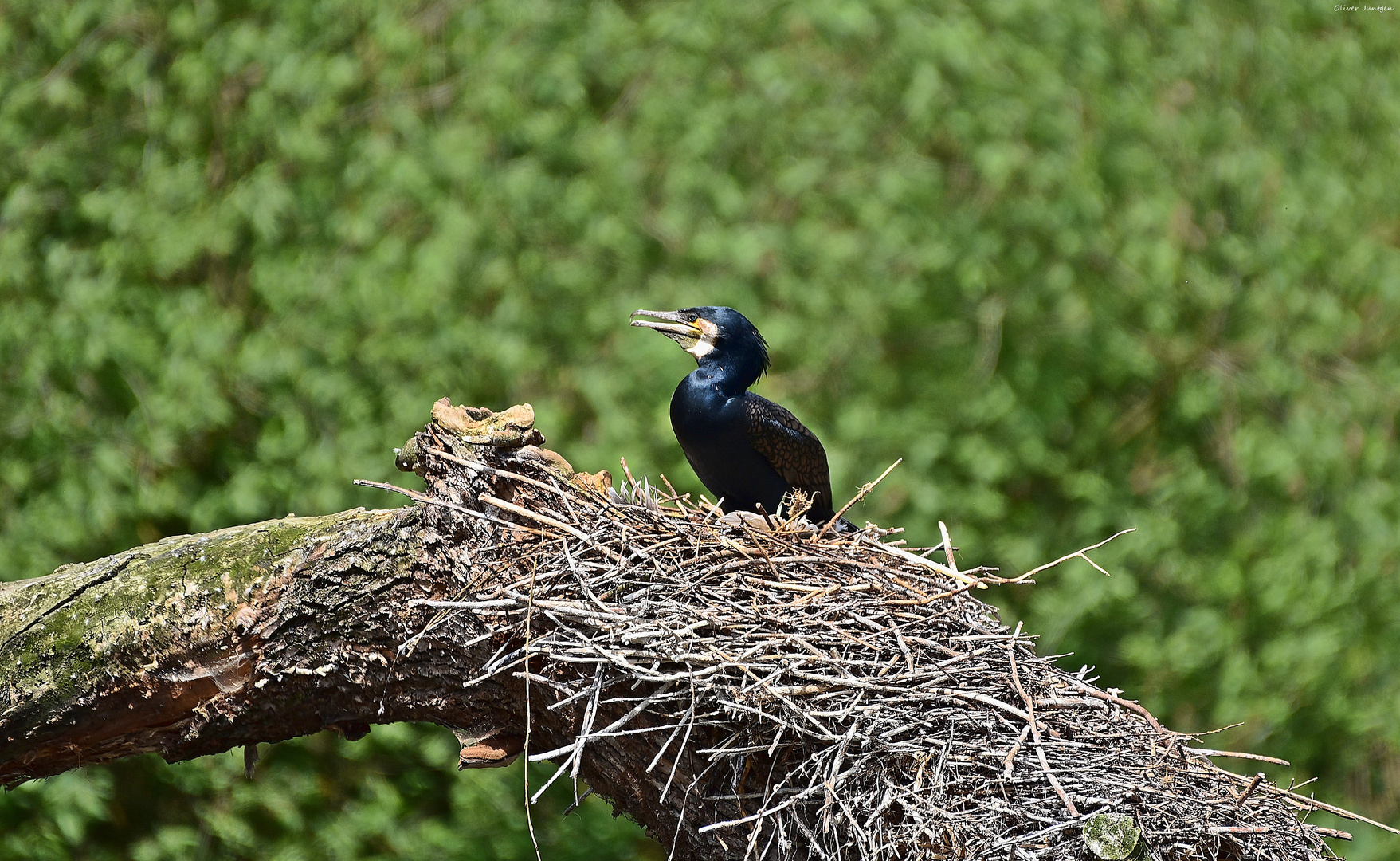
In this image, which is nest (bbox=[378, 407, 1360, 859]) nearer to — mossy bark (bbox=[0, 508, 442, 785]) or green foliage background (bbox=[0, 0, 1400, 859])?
mossy bark (bbox=[0, 508, 442, 785])

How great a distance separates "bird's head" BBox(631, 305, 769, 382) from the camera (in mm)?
3666

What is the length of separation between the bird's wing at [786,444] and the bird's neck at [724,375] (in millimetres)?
45

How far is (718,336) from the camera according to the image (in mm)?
3670

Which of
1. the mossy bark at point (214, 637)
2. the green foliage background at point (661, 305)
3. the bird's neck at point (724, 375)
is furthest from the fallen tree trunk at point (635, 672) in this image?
the green foliage background at point (661, 305)

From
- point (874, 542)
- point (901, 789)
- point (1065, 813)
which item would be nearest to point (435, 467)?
point (874, 542)

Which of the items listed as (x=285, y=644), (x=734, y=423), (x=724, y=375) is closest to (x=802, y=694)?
(x=285, y=644)

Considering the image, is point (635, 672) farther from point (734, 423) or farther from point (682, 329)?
point (682, 329)

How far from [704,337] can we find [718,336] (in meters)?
0.05

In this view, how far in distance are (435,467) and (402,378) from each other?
205cm

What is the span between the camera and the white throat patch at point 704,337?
368 cm

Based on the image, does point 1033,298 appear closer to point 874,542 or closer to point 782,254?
point 782,254

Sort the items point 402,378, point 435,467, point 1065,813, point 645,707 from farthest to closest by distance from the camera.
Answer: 1. point 402,378
2. point 435,467
3. point 645,707
4. point 1065,813

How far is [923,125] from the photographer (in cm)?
474

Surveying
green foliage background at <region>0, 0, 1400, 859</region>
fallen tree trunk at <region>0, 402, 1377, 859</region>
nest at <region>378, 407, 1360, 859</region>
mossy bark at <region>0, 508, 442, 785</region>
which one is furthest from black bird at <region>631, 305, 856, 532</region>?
mossy bark at <region>0, 508, 442, 785</region>
